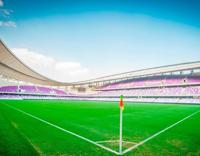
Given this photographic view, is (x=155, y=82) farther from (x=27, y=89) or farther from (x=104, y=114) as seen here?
(x=27, y=89)

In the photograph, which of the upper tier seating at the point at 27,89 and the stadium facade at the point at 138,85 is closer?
the stadium facade at the point at 138,85

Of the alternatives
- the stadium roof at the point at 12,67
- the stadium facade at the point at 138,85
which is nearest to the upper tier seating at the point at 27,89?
the stadium facade at the point at 138,85

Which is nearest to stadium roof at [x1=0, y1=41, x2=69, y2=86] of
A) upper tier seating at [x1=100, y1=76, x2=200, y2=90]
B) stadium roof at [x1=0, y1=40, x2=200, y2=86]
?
stadium roof at [x1=0, y1=40, x2=200, y2=86]

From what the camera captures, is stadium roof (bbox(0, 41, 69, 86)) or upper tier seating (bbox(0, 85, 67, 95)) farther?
upper tier seating (bbox(0, 85, 67, 95))

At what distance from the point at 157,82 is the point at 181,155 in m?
56.3

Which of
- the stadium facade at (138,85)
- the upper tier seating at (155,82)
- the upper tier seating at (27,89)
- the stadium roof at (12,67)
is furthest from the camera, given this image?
the upper tier seating at (27,89)

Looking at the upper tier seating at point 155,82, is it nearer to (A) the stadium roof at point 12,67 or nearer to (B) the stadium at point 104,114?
(B) the stadium at point 104,114

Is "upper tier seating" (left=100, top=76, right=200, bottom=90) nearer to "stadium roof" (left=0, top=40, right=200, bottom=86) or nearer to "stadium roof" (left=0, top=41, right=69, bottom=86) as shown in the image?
"stadium roof" (left=0, top=40, right=200, bottom=86)

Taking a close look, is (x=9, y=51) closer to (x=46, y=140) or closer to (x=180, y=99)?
Result: (x=46, y=140)

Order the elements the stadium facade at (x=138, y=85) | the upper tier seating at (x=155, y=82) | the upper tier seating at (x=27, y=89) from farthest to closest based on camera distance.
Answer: the upper tier seating at (x=27, y=89), the upper tier seating at (x=155, y=82), the stadium facade at (x=138, y=85)

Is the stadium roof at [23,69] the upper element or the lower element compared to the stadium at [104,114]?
upper

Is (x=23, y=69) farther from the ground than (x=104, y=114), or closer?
farther from the ground

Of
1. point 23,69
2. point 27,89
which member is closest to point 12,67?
point 23,69

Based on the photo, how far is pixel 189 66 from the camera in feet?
156
